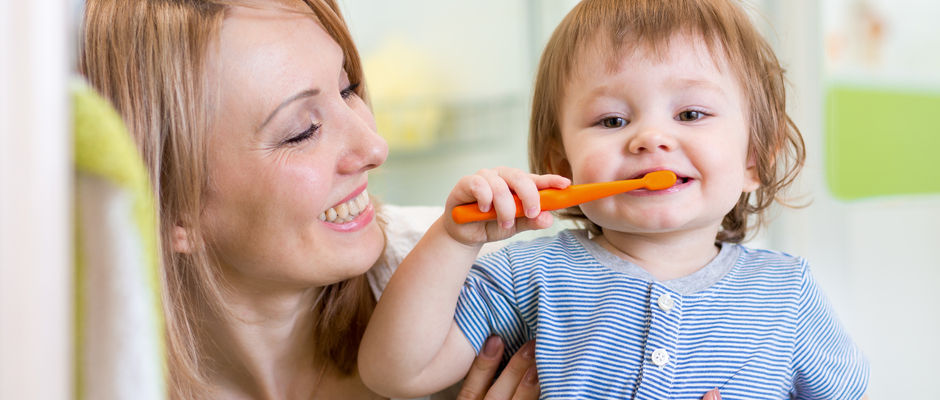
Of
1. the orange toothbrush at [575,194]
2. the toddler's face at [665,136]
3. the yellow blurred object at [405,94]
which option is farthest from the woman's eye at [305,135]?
the yellow blurred object at [405,94]

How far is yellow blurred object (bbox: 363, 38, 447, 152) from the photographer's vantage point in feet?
6.61

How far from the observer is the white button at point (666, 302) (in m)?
0.73

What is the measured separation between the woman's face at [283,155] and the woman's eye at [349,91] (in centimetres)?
7

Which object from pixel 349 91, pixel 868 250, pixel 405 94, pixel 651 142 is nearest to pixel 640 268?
pixel 651 142

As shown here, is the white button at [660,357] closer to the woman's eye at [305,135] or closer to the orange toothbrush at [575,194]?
the orange toothbrush at [575,194]

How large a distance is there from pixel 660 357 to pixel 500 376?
0.71 ft

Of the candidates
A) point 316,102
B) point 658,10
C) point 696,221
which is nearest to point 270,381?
point 316,102

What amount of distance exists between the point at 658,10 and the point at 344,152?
444 mm

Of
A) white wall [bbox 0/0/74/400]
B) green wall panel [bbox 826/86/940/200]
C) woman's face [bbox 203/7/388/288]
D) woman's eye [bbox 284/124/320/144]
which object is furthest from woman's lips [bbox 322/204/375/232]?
green wall panel [bbox 826/86/940/200]

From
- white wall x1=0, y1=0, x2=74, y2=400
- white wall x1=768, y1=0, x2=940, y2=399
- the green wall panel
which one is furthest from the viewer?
the green wall panel

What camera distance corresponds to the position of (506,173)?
2.27 feet

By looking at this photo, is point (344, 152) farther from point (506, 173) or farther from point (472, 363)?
point (472, 363)

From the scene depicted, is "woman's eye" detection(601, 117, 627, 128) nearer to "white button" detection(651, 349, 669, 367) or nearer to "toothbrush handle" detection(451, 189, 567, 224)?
"toothbrush handle" detection(451, 189, 567, 224)

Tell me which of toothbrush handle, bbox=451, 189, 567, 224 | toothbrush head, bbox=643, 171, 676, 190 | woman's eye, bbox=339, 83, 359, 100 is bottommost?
toothbrush handle, bbox=451, 189, 567, 224
